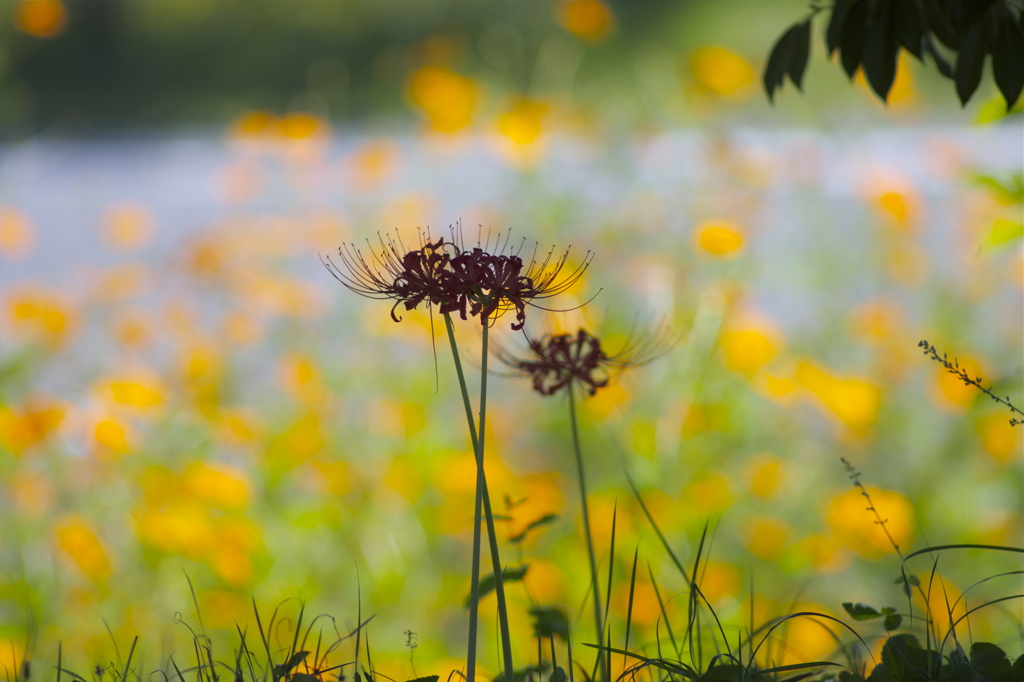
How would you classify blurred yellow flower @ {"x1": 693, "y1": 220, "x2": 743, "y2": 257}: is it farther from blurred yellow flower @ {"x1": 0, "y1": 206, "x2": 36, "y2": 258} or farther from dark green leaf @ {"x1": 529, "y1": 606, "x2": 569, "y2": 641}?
blurred yellow flower @ {"x1": 0, "y1": 206, "x2": 36, "y2": 258}

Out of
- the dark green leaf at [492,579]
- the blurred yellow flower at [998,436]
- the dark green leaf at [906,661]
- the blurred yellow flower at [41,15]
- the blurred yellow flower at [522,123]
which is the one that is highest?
the blurred yellow flower at [41,15]

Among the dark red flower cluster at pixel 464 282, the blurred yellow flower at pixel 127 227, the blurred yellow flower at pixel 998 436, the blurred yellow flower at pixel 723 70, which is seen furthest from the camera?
the blurred yellow flower at pixel 127 227

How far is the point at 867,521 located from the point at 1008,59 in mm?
1073

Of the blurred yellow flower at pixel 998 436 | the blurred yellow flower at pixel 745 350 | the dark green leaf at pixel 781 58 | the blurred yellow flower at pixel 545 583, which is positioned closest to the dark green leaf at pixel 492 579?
the dark green leaf at pixel 781 58

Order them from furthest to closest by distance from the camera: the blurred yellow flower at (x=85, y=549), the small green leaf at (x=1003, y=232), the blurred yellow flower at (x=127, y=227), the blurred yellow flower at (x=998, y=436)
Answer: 1. the blurred yellow flower at (x=127, y=227)
2. the blurred yellow flower at (x=998, y=436)
3. the blurred yellow flower at (x=85, y=549)
4. the small green leaf at (x=1003, y=232)

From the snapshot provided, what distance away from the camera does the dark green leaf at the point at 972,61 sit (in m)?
0.75

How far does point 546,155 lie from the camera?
2.06 meters

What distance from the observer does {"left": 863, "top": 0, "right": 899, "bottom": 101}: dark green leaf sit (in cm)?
77

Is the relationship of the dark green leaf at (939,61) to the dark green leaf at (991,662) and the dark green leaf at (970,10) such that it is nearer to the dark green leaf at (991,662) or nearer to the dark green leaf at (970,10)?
the dark green leaf at (970,10)

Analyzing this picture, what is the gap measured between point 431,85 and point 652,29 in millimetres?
760

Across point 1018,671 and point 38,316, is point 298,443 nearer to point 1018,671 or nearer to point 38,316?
point 38,316

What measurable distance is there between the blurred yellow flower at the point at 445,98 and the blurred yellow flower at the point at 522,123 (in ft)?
0.35

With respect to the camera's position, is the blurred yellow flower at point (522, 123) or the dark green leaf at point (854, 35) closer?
the dark green leaf at point (854, 35)

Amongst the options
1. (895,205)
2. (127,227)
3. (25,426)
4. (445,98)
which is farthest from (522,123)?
(25,426)
